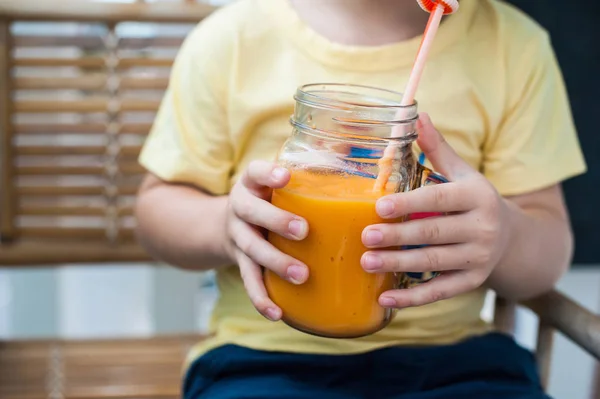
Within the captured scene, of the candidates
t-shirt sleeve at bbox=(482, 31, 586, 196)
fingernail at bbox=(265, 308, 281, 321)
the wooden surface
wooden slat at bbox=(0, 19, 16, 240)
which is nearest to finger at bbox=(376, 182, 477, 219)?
fingernail at bbox=(265, 308, 281, 321)

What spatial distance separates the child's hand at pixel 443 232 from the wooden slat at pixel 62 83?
→ 2.33 feet

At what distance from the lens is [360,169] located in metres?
0.54

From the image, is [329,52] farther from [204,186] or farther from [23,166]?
[23,166]

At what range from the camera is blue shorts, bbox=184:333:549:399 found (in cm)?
72

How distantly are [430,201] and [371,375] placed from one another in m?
0.27

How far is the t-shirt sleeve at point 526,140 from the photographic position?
79cm

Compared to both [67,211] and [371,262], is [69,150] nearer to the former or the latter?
[67,211]

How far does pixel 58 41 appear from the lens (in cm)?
116

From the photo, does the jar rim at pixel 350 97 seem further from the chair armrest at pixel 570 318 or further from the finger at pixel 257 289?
the chair armrest at pixel 570 318

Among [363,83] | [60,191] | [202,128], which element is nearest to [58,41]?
[60,191]

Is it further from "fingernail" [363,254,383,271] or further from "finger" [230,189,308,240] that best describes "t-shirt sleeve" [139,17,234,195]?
"fingernail" [363,254,383,271]

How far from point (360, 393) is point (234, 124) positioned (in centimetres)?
31

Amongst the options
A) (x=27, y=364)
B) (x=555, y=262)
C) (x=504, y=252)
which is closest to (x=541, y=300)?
(x=555, y=262)

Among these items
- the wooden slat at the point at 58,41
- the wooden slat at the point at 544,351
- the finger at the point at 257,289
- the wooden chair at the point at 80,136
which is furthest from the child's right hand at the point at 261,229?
the wooden slat at the point at 58,41
